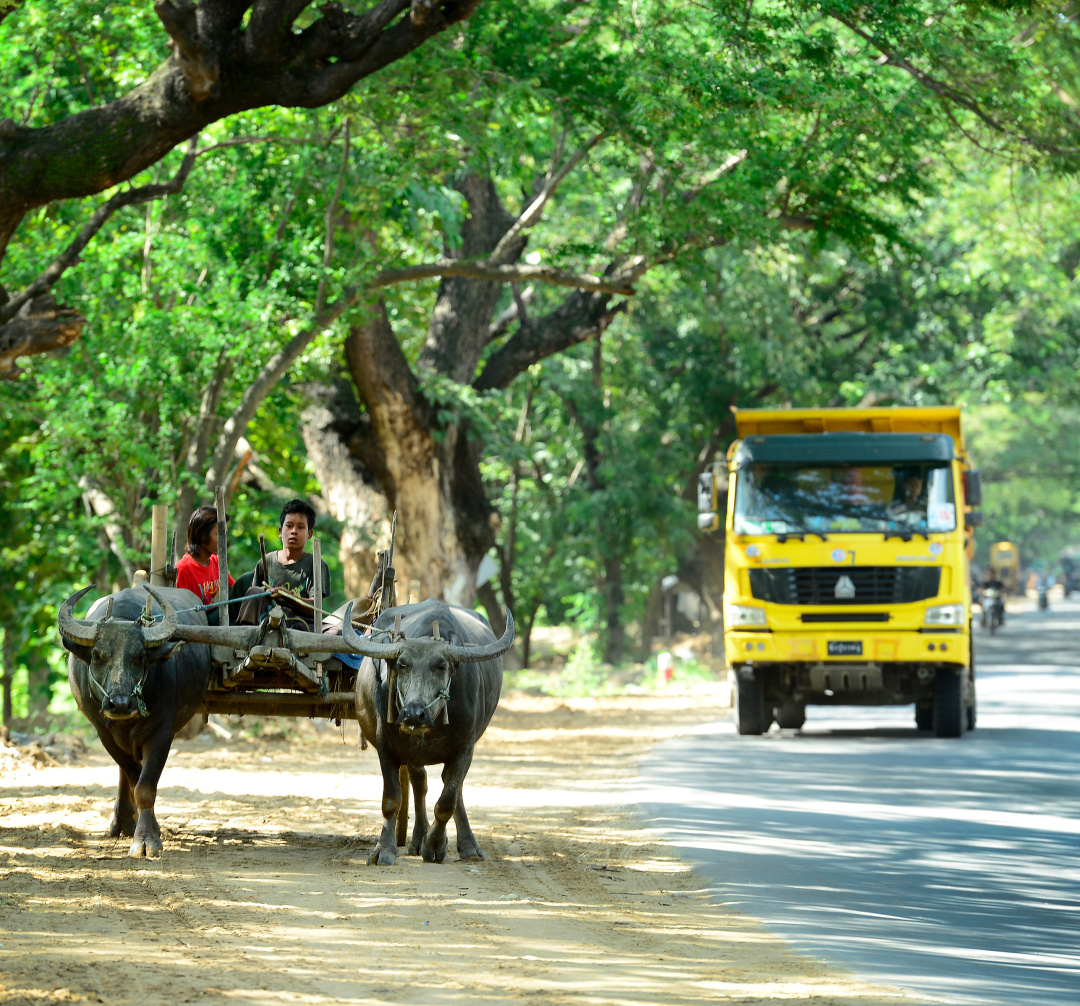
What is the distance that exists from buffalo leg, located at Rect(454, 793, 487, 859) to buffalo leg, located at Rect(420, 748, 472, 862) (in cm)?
14

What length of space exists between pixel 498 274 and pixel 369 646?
9282 millimetres

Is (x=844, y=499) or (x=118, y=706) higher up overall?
(x=844, y=499)

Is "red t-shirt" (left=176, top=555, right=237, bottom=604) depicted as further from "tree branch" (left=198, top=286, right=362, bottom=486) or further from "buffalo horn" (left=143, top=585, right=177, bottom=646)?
"tree branch" (left=198, top=286, right=362, bottom=486)

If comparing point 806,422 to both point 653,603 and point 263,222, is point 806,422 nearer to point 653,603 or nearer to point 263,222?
point 263,222

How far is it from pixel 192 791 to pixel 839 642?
697cm

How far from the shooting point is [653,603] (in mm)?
34875

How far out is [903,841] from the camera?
9547 mm

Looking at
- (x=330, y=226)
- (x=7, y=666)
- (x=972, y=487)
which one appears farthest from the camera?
(x=7, y=666)

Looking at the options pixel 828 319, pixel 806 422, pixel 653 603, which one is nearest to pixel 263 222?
pixel 806 422

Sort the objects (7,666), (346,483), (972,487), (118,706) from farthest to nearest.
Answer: (7,666) → (346,483) → (972,487) → (118,706)

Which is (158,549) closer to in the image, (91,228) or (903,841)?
(91,228)

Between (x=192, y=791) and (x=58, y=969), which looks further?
(x=192, y=791)

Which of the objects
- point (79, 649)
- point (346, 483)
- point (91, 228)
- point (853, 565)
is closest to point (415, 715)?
point (79, 649)

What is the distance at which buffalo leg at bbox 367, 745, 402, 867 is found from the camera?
8453 mm
